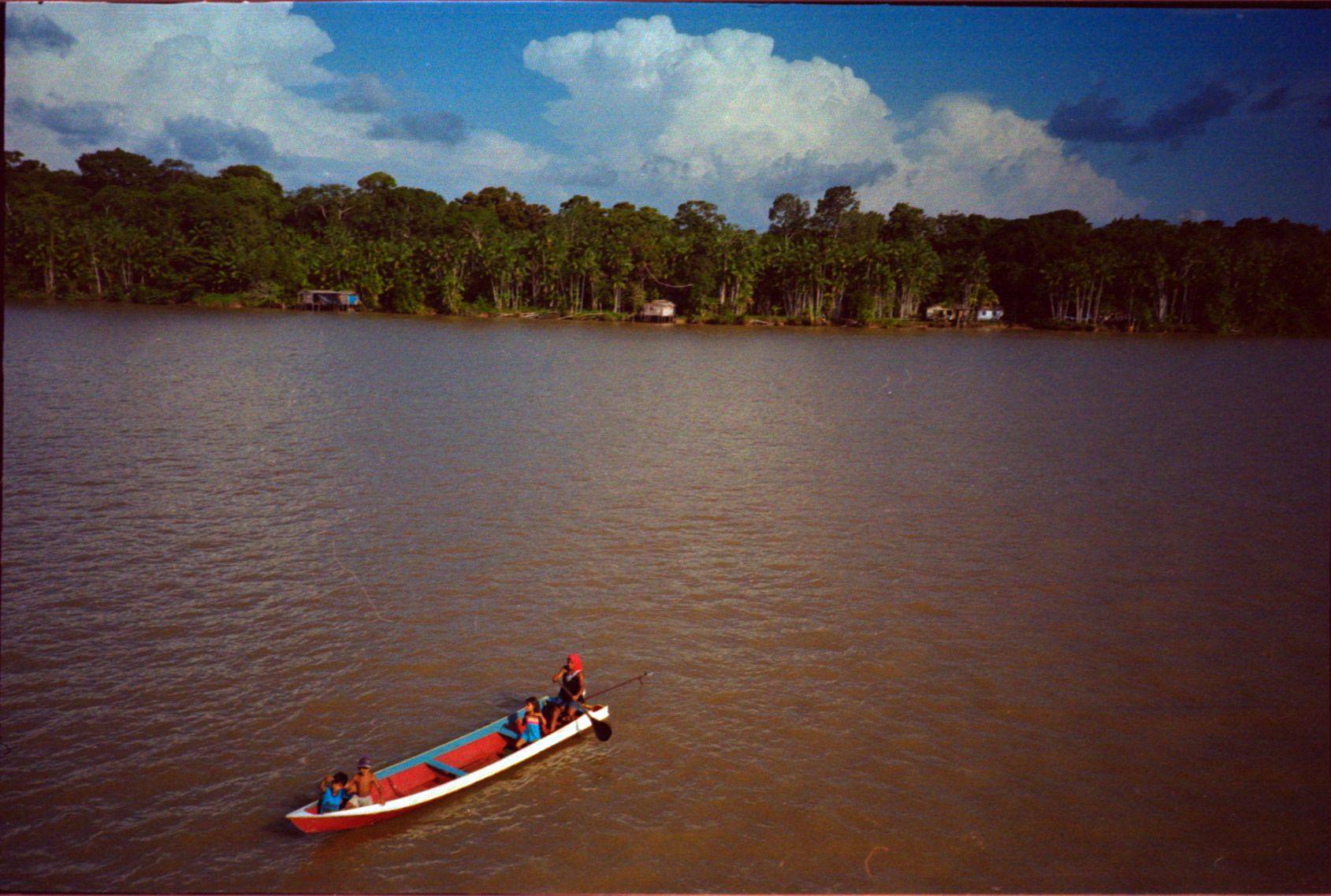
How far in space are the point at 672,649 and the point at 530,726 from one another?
3138mm

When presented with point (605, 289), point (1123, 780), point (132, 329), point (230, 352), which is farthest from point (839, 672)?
point (605, 289)

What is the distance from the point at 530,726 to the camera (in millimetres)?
9812

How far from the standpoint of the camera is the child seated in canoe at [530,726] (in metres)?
9.76

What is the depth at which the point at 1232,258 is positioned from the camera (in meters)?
72.8

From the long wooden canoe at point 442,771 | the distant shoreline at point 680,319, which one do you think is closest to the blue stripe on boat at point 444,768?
the long wooden canoe at point 442,771

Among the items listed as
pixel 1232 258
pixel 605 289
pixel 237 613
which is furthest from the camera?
pixel 605 289

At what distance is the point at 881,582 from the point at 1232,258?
7331 cm

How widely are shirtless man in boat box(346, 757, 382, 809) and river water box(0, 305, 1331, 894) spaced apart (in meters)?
0.44

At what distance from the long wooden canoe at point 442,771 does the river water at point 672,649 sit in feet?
0.73

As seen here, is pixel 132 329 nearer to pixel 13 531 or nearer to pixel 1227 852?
pixel 13 531

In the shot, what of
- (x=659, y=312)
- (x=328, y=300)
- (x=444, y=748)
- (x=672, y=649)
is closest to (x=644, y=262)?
(x=659, y=312)

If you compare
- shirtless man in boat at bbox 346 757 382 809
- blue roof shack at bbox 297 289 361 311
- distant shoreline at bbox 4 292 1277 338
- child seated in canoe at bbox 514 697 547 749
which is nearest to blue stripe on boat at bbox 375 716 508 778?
child seated in canoe at bbox 514 697 547 749

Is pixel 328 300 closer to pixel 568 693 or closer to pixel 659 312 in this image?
pixel 659 312

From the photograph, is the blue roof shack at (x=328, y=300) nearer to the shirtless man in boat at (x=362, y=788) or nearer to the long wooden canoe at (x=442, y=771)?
the long wooden canoe at (x=442, y=771)
